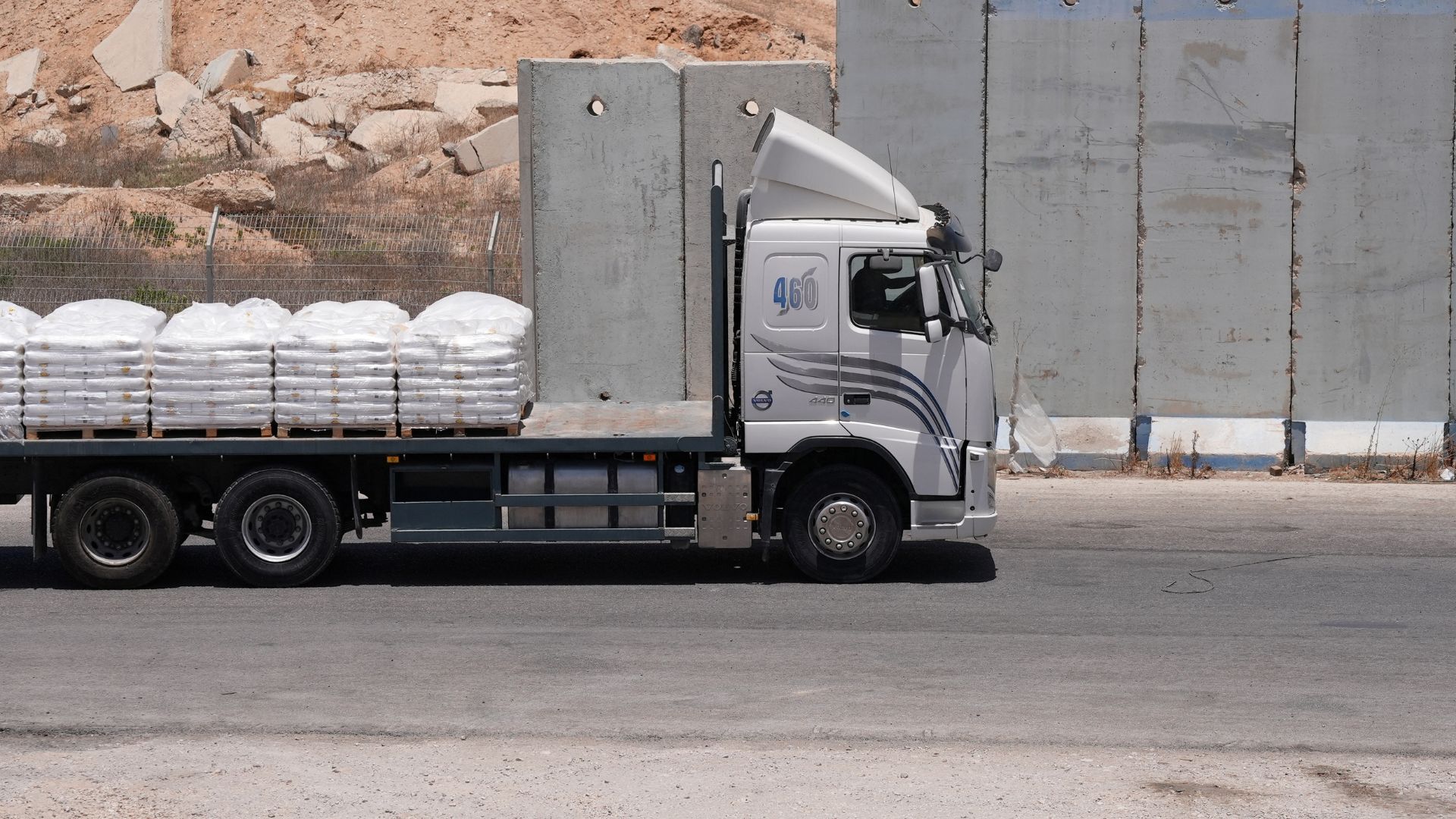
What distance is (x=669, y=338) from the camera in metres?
Answer: 17.1

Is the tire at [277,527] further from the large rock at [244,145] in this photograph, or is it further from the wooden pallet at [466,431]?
the large rock at [244,145]

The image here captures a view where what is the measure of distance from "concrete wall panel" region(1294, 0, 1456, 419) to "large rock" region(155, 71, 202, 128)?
30907 mm

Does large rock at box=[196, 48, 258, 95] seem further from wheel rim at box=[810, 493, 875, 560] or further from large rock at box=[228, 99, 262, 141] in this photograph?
wheel rim at box=[810, 493, 875, 560]

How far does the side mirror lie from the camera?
1047 cm

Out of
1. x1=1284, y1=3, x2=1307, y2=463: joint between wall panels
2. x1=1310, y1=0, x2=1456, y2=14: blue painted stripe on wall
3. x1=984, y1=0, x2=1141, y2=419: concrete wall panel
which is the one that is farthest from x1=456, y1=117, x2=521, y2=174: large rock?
x1=1310, y1=0, x2=1456, y2=14: blue painted stripe on wall

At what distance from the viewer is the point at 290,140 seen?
3719 centimetres

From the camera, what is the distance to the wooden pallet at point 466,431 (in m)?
10.6

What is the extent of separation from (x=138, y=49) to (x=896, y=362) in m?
39.6

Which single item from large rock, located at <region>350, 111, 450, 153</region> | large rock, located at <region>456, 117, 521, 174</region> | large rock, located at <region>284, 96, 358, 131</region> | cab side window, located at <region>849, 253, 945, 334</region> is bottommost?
cab side window, located at <region>849, 253, 945, 334</region>

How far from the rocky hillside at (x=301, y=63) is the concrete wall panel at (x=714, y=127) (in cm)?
1979

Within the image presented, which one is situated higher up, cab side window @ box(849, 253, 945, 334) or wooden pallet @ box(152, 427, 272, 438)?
cab side window @ box(849, 253, 945, 334)

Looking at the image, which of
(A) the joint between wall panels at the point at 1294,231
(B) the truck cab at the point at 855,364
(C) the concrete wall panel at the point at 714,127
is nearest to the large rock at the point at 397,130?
(C) the concrete wall panel at the point at 714,127

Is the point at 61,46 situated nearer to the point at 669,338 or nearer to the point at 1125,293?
the point at 669,338

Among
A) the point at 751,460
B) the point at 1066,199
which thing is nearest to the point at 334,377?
the point at 751,460
